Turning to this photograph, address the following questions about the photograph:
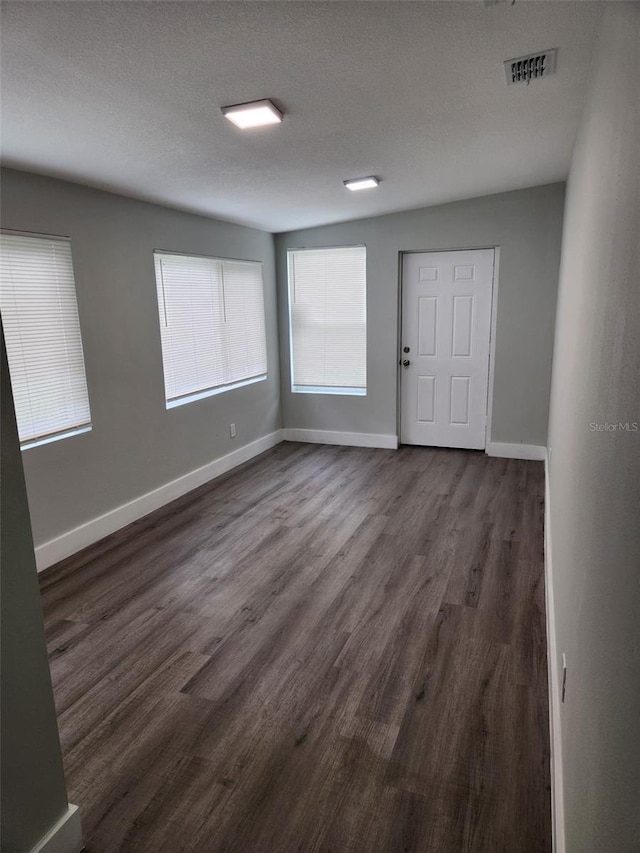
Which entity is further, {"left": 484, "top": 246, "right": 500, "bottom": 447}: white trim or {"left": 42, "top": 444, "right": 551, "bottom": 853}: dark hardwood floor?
{"left": 484, "top": 246, "right": 500, "bottom": 447}: white trim

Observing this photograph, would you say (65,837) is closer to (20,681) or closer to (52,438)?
(20,681)

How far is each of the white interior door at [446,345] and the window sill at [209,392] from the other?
1.61 m

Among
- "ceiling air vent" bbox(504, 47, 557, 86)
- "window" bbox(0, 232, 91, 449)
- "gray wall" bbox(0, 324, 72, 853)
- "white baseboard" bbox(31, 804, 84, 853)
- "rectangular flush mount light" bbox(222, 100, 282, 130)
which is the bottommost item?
"white baseboard" bbox(31, 804, 84, 853)

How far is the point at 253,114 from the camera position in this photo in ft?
8.12

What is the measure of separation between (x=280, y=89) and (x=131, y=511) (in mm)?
2994

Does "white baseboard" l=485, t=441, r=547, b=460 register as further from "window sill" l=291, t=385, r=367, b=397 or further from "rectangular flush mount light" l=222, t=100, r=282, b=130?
"rectangular flush mount light" l=222, t=100, r=282, b=130

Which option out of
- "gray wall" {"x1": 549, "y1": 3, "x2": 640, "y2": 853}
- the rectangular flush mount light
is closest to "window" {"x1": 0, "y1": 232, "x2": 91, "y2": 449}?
the rectangular flush mount light

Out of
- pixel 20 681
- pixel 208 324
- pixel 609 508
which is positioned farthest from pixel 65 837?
pixel 208 324

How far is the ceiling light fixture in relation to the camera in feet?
12.9

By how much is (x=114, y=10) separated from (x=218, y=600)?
8.46 feet

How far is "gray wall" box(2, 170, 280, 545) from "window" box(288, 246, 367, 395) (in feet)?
4.27

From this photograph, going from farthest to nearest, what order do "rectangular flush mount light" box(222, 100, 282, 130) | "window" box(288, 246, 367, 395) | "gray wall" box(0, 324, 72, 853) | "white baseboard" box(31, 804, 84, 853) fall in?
"window" box(288, 246, 367, 395), "rectangular flush mount light" box(222, 100, 282, 130), "white baseboard" box(31, 804, 84, 853), "gray wall" box(0, 324, 72, 853)

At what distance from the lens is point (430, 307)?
221 inches

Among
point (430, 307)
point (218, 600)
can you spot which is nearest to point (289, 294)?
point (430, 307)
